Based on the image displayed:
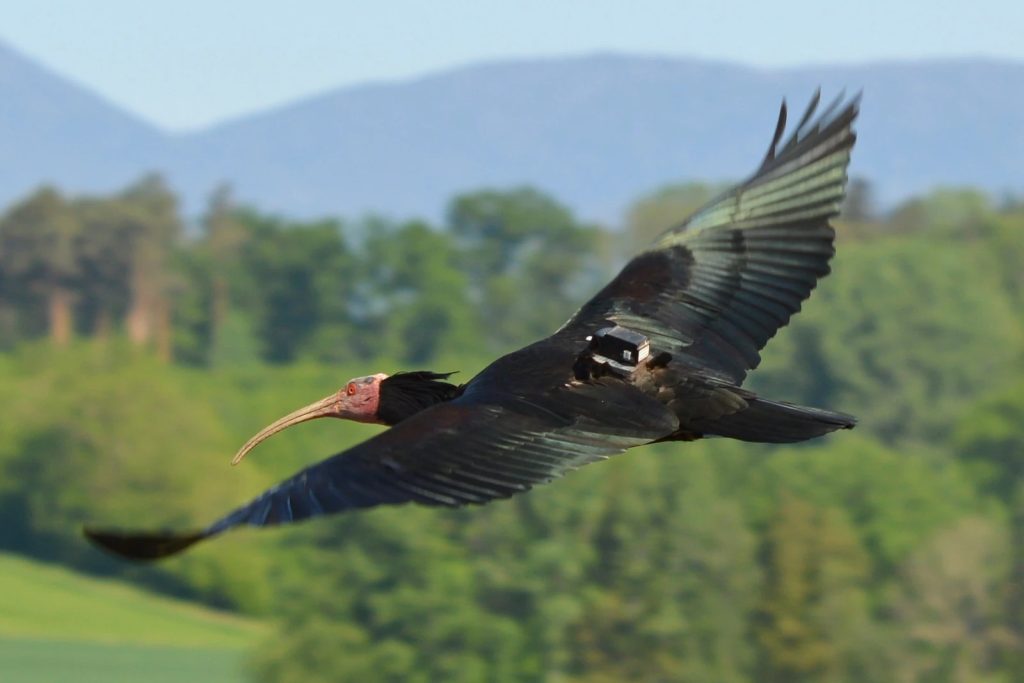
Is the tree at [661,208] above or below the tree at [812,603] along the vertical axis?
above

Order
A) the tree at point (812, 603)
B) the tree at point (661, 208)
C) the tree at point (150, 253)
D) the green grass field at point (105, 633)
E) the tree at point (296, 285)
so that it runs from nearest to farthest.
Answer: the tree at point (812, 603) → the green grass field at point (105, 633) → the tree at point (296, 285) → the tree at point (150, 253) → the tree at point (661, 208)

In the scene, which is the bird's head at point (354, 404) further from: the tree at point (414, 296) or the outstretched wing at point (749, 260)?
the tree at point (414, 296)

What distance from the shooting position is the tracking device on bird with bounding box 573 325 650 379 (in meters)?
9.86

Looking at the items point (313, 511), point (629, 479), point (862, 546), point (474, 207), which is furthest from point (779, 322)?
point (474, 207)

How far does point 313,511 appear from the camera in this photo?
8844 mm

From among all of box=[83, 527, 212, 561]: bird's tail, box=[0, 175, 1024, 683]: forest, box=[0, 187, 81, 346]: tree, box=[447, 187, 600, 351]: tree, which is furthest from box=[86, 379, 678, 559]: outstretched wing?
box=[0, 187, 81, 346]: tree

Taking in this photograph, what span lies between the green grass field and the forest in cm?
165

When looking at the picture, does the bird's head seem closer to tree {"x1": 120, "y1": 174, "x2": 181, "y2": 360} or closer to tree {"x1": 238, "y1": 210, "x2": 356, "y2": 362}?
tree {"x1": 238, "y1": 210, "x2": 356, "y2": 362}

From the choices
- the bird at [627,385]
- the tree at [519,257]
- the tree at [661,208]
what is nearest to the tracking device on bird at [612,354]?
the bird at [627,385]

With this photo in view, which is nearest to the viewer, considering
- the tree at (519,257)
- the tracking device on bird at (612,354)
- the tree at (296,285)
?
the tracking device on bird at (612,354)

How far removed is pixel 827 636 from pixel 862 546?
1190cm

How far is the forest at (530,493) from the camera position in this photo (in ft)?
237

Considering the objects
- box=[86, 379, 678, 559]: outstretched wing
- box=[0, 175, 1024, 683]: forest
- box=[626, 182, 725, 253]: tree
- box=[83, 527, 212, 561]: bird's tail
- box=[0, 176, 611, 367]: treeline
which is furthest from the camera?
box=[626, 182, 725, 253]: tree

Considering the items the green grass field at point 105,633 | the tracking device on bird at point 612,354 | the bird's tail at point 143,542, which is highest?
the tracking device on bird at point 612,354
